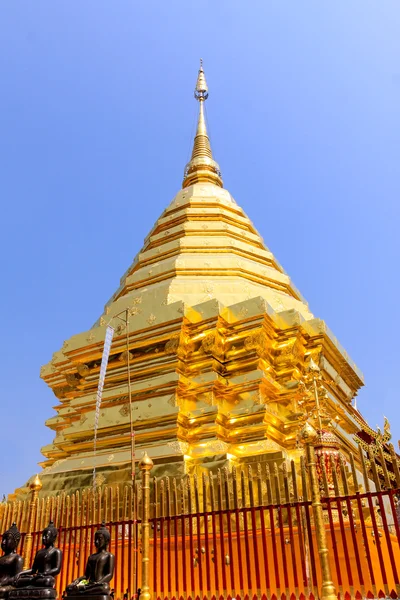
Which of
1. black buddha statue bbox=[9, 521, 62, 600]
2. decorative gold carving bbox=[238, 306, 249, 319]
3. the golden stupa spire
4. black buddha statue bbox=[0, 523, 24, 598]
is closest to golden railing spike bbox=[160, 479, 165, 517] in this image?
black buddha statue bbox=[9, 521, 62, 600]

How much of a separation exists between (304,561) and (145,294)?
283 inches

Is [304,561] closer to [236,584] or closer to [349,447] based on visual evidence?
[236,584]

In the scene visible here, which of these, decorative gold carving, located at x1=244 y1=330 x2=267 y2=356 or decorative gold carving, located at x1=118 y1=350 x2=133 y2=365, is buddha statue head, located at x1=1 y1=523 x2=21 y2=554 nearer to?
decorative gold carving, located at x1=118 y1=350 x2=133 y2=365

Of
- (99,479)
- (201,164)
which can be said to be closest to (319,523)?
(99,479)

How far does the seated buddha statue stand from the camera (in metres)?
5.02

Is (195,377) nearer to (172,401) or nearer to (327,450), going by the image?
(172,401)

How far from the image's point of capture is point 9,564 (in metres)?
5.72

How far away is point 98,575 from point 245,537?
1.45 metres

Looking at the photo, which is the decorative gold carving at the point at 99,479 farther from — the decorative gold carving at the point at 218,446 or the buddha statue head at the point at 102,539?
the buddha statue head at the point at 102,539

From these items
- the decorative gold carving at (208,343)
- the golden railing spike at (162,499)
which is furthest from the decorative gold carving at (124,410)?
the golden railing spike at (162,499)

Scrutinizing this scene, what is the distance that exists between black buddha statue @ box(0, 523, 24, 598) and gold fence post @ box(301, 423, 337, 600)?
3166 millimetres

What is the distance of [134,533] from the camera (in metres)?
5.73

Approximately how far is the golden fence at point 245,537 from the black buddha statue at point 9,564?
70cm

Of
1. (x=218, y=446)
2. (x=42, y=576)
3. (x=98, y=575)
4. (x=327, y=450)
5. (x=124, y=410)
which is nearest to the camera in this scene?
(x=98, y=575)
